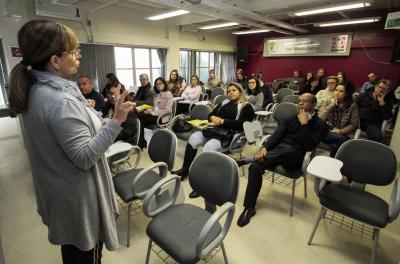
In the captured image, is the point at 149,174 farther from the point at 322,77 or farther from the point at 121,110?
the point at 322,77

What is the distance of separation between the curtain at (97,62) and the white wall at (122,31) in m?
0.20

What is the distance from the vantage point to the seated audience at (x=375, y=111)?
3.02 meters

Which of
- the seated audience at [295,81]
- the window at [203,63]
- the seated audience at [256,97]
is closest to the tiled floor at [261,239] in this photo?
the seated audience at [256,97]

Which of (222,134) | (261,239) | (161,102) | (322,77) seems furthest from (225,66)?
(261,239)

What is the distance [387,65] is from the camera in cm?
632

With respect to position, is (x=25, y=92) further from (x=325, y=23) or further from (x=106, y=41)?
(x=325, y=23)

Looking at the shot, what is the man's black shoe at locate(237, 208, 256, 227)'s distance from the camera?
201cm

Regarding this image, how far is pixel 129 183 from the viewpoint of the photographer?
69.2 inches

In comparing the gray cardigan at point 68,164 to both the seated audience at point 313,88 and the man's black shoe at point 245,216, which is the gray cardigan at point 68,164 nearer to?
the man's black shoe at point 245,216

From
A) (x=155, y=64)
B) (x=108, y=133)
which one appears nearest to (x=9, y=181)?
(x=108, y=133)

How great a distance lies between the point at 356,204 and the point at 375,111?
2.14 metres

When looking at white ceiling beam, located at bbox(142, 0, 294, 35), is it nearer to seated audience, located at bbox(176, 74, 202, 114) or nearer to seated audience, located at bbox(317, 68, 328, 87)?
seated audience, located at bbox(176, 74, 202, 114)

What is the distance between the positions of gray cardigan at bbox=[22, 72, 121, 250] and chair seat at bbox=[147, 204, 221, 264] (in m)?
0.34

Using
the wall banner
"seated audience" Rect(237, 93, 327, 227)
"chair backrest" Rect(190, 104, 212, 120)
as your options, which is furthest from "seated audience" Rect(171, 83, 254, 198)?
the wall banner
